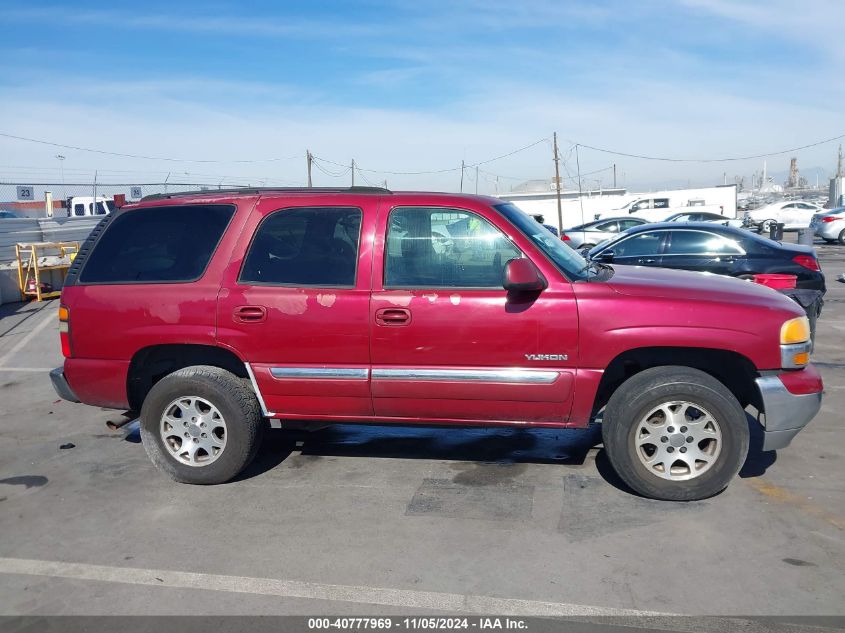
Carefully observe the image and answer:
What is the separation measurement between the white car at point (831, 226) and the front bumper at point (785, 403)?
979 inches

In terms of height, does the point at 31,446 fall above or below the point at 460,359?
below

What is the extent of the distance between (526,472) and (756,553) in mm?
1645

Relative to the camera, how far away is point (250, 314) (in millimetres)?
4996

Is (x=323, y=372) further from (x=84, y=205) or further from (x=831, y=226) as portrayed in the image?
(x=84, y=205)

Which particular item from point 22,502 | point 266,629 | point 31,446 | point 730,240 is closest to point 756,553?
point 266,629

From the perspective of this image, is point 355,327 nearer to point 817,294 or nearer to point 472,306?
point 472,306

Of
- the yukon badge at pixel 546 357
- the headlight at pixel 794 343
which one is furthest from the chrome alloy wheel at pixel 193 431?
the headlight at pixel 794 343

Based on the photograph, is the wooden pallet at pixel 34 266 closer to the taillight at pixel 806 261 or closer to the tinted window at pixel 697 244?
the tinted window at pixel 697 244

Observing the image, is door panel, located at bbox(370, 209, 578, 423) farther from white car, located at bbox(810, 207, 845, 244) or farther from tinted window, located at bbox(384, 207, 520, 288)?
white car, located at bbox(810, 207, 845, 244)

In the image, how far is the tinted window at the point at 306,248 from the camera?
16.5 feet

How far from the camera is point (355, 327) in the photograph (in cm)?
488

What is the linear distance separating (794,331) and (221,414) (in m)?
3.64

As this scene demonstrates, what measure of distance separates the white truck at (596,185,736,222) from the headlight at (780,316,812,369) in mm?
27187

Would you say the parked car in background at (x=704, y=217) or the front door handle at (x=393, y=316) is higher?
the parked car in background at (x=704, y=217)
